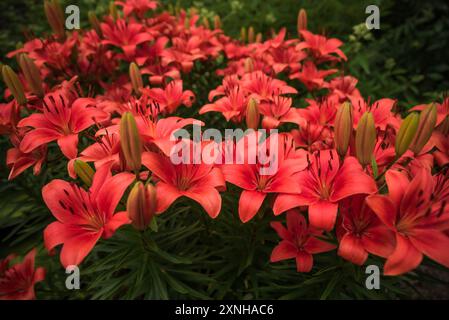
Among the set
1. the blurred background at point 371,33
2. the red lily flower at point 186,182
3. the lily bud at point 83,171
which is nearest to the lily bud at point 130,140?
the red lily flower at point 186,182

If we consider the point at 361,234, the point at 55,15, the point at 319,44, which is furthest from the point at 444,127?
the point at 55,15

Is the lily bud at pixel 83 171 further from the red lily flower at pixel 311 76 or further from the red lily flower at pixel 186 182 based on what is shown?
the red lily flower at pixel 311 76

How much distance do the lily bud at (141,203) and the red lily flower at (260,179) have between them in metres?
0.22

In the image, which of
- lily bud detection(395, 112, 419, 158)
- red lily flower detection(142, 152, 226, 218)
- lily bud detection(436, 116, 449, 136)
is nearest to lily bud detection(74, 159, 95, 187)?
red lily flower detection(142, 152, 226, 218)

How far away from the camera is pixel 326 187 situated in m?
0.93

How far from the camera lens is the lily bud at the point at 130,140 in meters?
0.85

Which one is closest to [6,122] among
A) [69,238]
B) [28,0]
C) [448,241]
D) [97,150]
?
[97,150]

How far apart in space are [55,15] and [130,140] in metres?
1.27

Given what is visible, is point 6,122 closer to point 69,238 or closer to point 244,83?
point 69,238

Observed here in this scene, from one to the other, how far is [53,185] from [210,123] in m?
0.97

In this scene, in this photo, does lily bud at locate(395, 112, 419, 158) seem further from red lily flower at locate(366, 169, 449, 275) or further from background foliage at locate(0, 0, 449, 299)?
background foliage at locate(0, 0, 449, 299)

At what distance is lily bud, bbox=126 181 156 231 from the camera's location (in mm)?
791

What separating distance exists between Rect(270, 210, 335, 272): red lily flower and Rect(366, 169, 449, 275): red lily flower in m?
0.26

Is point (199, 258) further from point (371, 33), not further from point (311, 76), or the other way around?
point (371, 33)
